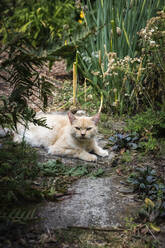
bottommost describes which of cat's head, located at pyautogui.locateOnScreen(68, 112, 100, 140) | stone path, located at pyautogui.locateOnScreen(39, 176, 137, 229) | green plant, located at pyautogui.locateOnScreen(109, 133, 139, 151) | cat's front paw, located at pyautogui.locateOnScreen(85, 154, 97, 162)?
stone path, located at pyautogui.locateOnScreen(39, 176, 137, 229)

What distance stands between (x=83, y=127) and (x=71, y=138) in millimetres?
242

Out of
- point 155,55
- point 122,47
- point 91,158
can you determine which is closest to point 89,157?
point 91,158

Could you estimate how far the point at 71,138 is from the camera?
12.1ft

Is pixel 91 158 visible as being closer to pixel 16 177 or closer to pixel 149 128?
pixel 149 128

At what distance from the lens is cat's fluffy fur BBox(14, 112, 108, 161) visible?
3.54 m

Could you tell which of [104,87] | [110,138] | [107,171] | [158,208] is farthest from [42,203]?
[104,87]

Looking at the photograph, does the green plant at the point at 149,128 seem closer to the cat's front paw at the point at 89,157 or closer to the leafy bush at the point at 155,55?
the leafy bush at the point at 155,55

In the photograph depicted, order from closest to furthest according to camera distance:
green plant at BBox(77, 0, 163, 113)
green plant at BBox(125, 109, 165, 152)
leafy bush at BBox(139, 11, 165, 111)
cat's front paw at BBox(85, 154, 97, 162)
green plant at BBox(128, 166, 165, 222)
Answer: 1. green plant at BBox(128, 166, 165, 222)
2. cat's front paw at BBox(85, 154, 97, 162)
3. green plant at BBox(125, 109, 165, 152)
4. leafy bush at BBox(139, 11, 165, 111)
5. green plant at BBox(77, 0, 163, 113)

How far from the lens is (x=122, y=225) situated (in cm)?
219

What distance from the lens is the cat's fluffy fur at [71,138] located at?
3.54 metres

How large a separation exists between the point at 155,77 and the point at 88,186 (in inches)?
101

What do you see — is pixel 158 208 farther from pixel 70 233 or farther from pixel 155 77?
pixel 155 77

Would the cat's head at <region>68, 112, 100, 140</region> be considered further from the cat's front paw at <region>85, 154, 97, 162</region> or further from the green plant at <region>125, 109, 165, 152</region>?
the green plant at <region>125, 109, 165, 152</region>

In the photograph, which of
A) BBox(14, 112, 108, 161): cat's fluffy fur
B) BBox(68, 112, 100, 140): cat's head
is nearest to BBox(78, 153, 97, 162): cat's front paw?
BBox(14, 112, 108, 161): cat's fluffy fur
